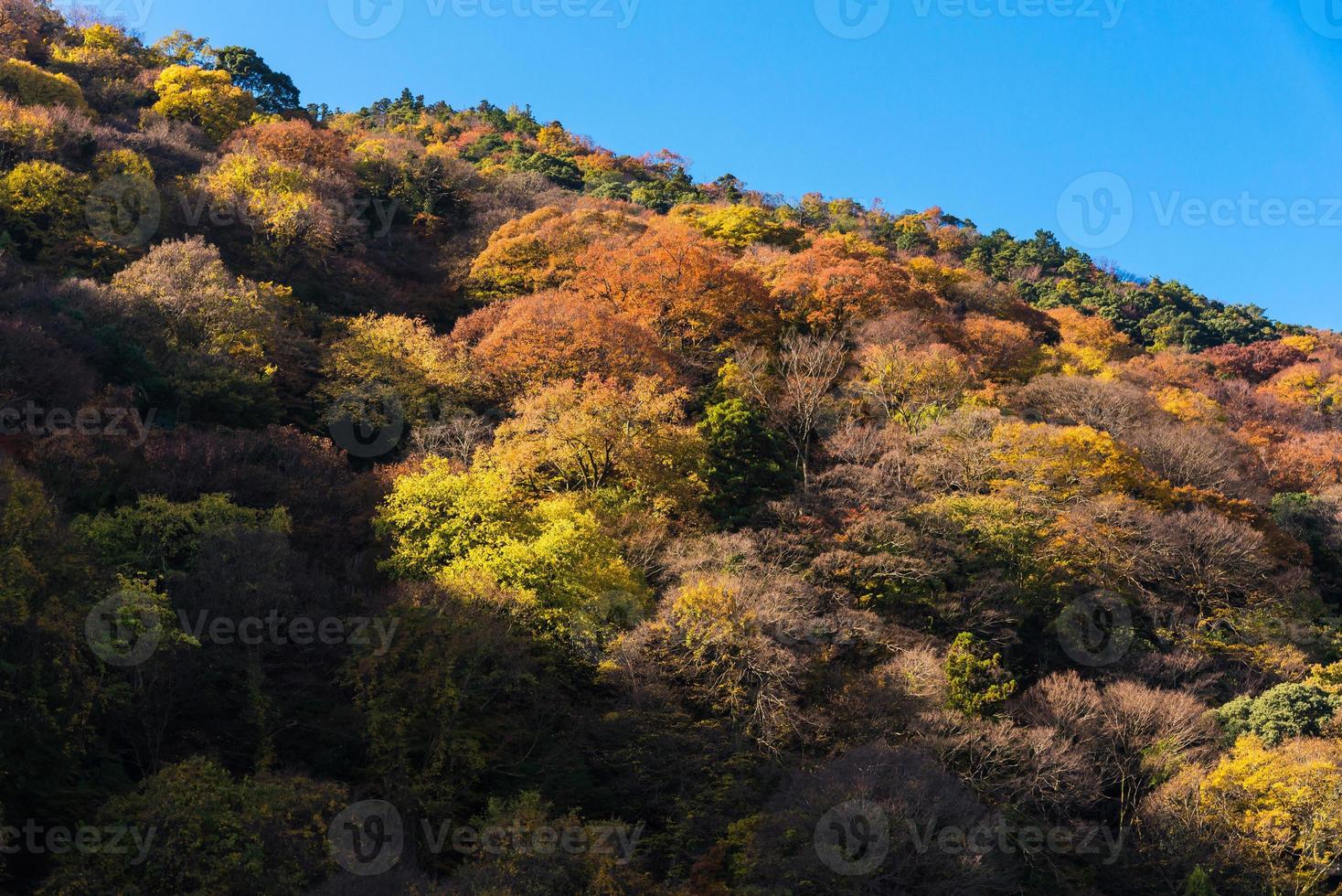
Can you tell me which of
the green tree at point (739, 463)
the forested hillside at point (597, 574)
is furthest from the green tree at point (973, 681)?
the green tree at point (739, 463)

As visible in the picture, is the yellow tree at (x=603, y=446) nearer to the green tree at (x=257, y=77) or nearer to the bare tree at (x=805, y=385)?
the bare tree at (x=805, y=385)

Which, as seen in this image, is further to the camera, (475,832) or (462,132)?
(462,132)

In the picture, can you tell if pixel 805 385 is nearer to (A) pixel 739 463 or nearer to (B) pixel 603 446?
(A) pixel 739 463

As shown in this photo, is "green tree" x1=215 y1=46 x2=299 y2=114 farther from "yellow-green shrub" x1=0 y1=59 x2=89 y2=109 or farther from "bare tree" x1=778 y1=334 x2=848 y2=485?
"bare tree" x1=778 y1=334 x2=848 y2=485

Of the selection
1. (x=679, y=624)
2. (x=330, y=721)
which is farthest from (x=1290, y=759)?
(x=330, y=721)

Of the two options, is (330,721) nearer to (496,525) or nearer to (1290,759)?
(496,525)

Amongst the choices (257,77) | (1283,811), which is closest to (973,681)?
(1283,811)

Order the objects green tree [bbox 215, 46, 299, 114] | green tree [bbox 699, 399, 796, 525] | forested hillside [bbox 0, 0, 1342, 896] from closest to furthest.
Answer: forested hillside [bbox 0, 0, 1342, 896] → green tree [bbox 699, 399, 796, 525] → green tree [bbox 215, 46, 299, 114]

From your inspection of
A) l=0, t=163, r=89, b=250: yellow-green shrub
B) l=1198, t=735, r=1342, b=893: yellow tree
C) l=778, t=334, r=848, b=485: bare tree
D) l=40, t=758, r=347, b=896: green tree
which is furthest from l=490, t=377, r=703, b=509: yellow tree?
l=0, t=163, r=89, b=250: yellow-green shrub
